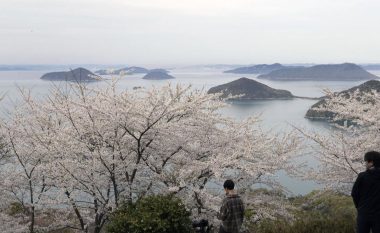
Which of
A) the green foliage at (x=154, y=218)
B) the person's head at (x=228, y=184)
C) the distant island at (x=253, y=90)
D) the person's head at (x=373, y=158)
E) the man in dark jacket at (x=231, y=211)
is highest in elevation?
the person's head at (x=373, y=158)

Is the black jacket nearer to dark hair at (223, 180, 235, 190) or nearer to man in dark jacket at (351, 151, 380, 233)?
man in dark jacket at (351, 151, 380, 233)

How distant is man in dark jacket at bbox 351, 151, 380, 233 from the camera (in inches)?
224

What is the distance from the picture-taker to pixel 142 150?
9.84 m

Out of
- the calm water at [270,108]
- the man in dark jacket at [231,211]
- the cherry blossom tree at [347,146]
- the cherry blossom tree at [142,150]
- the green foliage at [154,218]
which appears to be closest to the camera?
the man in dark jacket at [231,211]

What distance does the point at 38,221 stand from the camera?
58.8ft

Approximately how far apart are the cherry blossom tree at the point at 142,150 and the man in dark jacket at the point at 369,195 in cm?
323

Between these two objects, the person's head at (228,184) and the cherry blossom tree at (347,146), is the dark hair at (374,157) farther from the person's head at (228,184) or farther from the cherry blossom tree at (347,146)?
the cherry blossom tree at (347,146)

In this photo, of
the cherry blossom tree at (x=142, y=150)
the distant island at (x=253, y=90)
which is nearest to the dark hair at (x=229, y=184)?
the cherry blossom tree at (x=142, y=150)

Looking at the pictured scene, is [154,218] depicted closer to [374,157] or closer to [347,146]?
[374,157]

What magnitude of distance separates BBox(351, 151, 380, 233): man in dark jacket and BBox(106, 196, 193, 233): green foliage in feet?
10.2

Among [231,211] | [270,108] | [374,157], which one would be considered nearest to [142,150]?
[231,211]

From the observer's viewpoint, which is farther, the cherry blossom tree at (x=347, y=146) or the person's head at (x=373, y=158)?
the cherry blossom tree at (x=347, y=146)

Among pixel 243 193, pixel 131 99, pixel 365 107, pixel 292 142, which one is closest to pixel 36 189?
pixel 131 99

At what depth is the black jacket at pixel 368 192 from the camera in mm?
5711
